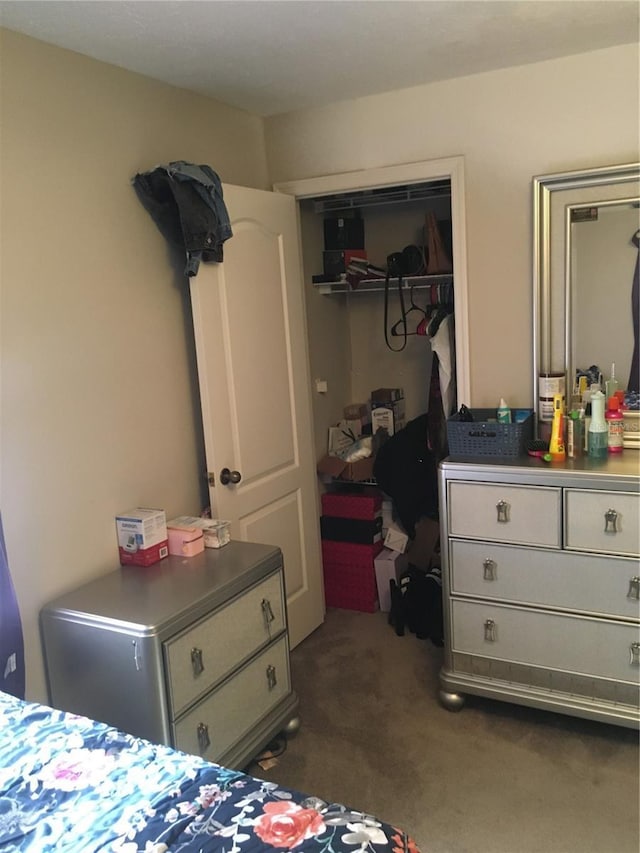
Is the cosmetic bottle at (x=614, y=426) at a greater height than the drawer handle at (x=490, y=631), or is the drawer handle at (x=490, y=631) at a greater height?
the cosmetic bottle at (x=614, y=426)

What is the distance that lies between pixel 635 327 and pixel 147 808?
7.64ft

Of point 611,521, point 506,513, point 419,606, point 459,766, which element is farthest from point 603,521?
point 419,606

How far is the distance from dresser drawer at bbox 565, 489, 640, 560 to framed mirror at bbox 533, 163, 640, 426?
0.49m

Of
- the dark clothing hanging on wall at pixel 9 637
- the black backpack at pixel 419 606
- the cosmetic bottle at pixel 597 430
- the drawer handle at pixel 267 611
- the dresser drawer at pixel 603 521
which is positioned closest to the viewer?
the dark clothing hanging on wall at pixel 9 637

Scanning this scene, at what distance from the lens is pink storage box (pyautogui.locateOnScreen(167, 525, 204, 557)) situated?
7.99 ft

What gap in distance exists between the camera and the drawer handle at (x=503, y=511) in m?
2.49

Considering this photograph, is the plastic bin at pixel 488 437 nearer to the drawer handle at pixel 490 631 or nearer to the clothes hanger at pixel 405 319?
the drawer handle at pixel 490 631

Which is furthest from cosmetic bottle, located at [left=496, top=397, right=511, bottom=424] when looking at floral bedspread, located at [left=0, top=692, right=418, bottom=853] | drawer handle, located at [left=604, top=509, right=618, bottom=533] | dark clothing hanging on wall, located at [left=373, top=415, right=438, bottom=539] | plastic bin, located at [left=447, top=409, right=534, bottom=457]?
floral bedspread, located at [left=0, top=692, right=418, bottom=853]

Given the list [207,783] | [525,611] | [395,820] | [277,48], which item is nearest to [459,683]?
[525,611]

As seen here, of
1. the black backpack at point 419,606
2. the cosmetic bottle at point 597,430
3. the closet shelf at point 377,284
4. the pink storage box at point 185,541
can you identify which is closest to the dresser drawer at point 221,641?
the pink storage box at point 185,541

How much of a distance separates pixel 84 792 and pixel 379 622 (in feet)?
7.30

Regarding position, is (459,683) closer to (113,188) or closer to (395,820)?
(395,820)

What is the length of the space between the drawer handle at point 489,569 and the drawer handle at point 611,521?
1.38ft

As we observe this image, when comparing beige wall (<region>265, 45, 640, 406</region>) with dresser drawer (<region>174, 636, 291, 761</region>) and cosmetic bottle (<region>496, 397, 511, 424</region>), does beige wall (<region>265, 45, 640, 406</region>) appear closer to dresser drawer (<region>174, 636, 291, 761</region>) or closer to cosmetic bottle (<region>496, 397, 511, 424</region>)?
cosmetic bottle (<region>496, 397, 511, 424</region>)
